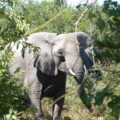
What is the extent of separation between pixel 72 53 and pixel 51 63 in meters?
0.37

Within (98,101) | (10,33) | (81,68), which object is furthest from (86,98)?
(81,68)

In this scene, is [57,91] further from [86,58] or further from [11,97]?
[11,97]

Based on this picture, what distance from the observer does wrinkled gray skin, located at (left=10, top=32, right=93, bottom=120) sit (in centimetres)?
726

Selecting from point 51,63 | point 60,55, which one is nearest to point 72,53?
point 60,55

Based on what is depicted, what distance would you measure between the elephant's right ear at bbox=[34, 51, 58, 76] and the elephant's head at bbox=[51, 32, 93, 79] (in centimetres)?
10

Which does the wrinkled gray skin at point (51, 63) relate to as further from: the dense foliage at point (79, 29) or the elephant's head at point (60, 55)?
the dense foliage at point (79, 29)

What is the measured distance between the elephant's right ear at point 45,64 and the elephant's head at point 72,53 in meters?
0.10

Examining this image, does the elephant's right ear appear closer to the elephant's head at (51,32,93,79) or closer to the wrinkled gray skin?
the wrinkled gray skin

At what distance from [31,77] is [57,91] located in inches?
21.1

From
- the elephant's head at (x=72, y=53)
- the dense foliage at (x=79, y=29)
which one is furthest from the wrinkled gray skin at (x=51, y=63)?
the dense foliage at (x=79, y=29)

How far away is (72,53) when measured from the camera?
24.1 feet

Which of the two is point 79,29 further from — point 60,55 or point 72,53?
point 60,55

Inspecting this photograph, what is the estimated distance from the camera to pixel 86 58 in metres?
A: 7.31

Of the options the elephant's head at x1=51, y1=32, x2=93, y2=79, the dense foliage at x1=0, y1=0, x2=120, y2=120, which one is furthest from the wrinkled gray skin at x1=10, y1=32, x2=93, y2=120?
the dense foliage at x1=0, y1=0, x2=120, y2=120
